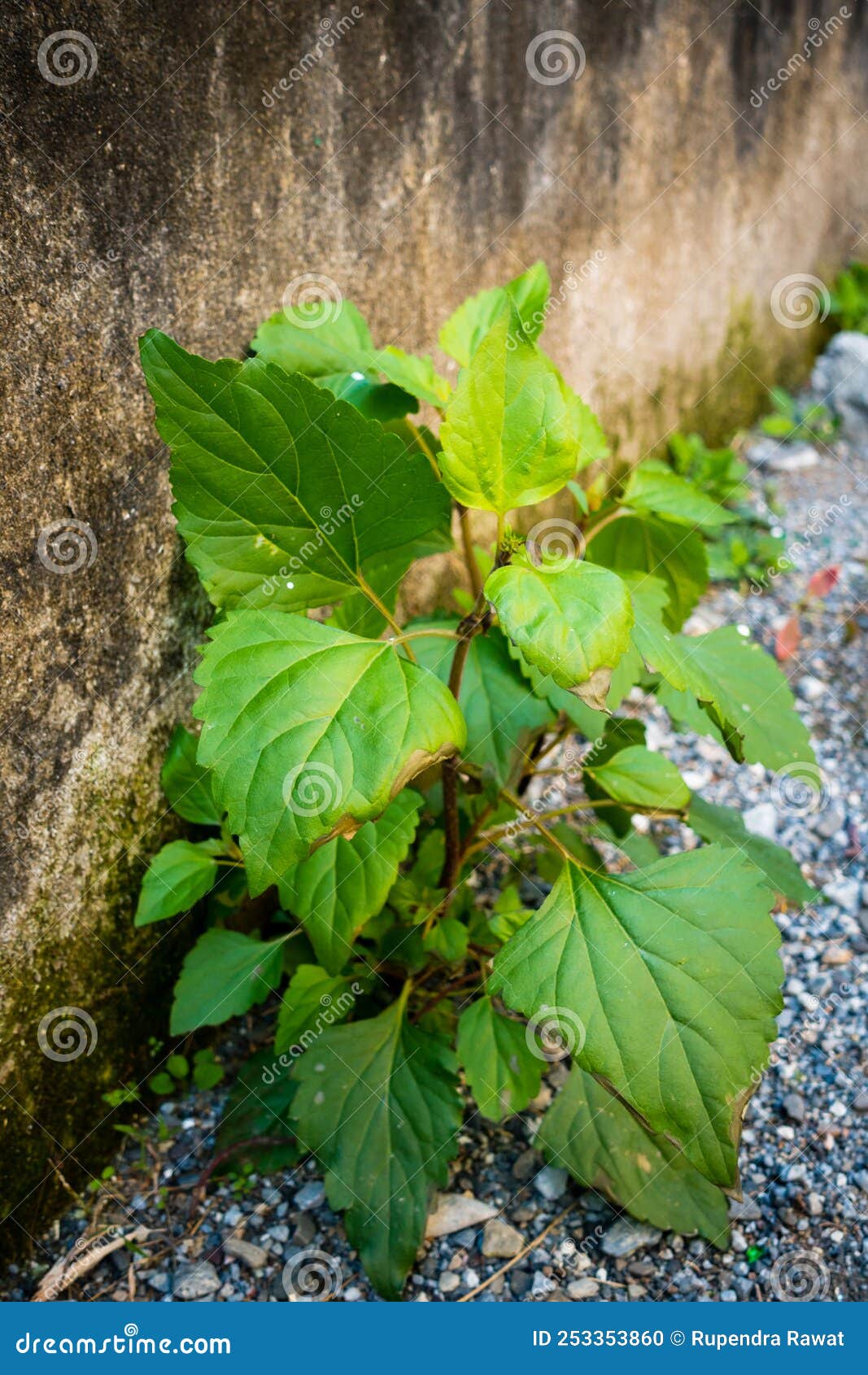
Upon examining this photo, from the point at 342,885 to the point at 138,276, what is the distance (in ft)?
3.49

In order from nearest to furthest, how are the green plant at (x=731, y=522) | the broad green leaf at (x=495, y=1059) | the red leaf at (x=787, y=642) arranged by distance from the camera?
1. the broad green leaf at (x=495, y=1059)
2. the red leaf at (x=787, y=642)
3. the green plant at (x=731, y=522)

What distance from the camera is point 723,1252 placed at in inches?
75.4

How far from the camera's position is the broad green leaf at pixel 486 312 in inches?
81.1

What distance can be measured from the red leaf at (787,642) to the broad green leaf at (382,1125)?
74.1 inches

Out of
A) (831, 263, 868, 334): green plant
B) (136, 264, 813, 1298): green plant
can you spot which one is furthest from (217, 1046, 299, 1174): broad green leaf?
(831, 263, 868, 334): green plant

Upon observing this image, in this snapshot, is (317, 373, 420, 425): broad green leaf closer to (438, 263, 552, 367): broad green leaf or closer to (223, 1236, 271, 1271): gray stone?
(438, 263, 552, 367): broad green leaf

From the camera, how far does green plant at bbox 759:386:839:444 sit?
483 centimetres

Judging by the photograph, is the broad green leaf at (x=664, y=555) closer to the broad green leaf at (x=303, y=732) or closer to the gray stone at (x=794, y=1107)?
the broad green leaf at (x=303, y=732)

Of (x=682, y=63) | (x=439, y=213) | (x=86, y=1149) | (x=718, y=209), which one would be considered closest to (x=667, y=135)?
(x=682, y=63)

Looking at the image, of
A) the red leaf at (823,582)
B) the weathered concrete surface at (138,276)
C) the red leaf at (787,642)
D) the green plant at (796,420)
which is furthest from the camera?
the green plant at (796,420)

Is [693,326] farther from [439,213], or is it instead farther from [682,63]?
[439,213]

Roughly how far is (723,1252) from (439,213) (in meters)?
2.36

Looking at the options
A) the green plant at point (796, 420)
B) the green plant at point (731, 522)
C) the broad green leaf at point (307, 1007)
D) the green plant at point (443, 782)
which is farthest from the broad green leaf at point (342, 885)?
the green plant at point (796, 420)

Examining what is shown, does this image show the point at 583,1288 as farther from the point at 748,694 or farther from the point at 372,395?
the point at 372,395
